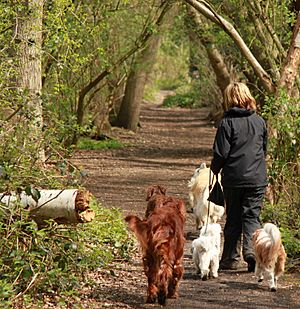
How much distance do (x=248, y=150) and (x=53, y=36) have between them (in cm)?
369

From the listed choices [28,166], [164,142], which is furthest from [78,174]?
[164,142]

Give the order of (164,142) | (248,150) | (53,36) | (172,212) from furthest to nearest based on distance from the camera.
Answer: (164,142)
(53,36)
(248,150)
(172,212)

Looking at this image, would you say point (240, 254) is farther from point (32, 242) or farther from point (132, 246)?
point (32, 242)

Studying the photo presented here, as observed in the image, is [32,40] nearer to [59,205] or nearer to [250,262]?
[59,205]

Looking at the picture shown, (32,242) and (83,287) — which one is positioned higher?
(32,242)

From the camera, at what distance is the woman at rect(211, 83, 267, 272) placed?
10.2m

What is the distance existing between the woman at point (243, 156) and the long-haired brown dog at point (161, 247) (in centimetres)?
143

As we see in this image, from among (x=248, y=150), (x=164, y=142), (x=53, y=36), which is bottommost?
(x=164, y=142)

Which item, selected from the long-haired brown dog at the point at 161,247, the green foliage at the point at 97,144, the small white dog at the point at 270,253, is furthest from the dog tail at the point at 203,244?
the green foliage at the point at 97,144

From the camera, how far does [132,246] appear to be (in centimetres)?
1166

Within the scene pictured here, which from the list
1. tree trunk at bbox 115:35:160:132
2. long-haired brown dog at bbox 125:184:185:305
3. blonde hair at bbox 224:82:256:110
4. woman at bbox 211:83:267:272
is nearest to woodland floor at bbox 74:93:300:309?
long-haired brown dog at bbox 125:184:185:305

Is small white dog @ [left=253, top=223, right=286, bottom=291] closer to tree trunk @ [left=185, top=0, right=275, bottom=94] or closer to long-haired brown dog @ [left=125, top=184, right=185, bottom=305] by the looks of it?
long-haired brown dog @ [left=125, top=184, right=185, bottom=305]

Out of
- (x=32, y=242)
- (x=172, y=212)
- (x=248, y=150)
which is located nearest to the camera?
(x=32, y=242)

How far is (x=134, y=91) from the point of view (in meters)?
32.1
